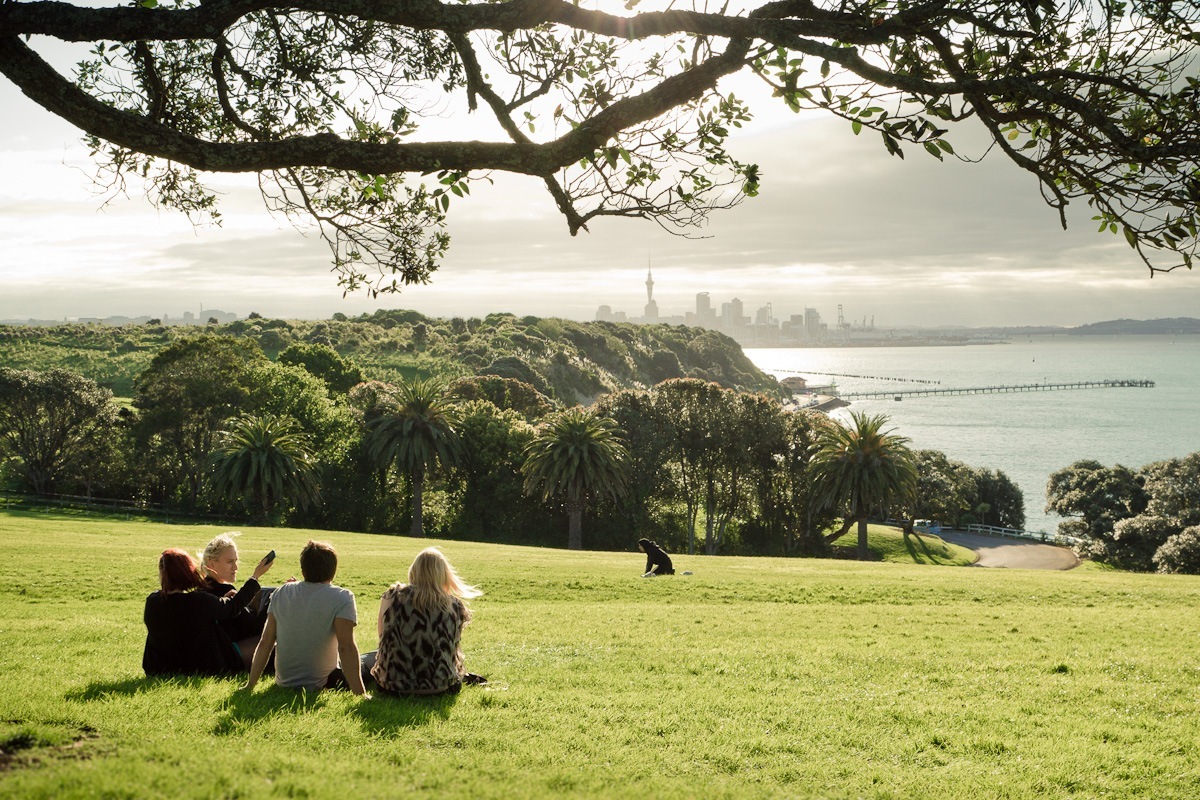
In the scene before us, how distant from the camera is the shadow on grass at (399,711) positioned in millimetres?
6148

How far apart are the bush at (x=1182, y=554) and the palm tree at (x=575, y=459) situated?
3495 centimetres

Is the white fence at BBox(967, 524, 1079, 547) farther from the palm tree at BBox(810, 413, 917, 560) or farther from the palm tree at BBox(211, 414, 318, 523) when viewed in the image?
the palm tree at BBox(211, 414, 318, 523)

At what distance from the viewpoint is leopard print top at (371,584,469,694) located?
6871 mm

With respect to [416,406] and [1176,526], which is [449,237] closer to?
[416,406]

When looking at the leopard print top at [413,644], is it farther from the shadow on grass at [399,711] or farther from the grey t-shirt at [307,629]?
the grey t-shirt at [307,629]

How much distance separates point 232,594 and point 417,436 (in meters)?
43.4

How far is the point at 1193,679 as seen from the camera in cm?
984

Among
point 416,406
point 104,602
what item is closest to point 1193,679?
A: point 104,602

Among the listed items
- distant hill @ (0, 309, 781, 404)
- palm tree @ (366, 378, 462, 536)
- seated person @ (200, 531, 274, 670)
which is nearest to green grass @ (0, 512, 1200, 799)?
seated person @ (200, 531, 274, 670)

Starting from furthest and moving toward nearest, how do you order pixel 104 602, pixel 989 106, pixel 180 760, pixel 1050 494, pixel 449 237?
pixel 1050 494 < pixel 104 602 < pixel 449 237 < pixel 989 106 < pixel 180 760

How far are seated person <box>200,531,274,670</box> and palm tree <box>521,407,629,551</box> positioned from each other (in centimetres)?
4026

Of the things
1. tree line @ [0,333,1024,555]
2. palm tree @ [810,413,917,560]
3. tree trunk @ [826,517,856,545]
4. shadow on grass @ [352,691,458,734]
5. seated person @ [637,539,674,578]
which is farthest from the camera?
tree trunk @ [826,517,856,545]

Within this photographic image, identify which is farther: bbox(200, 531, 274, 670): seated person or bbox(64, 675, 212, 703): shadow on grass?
bbox(200, 531, 274, 670): seated person

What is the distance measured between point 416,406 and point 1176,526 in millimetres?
54492
